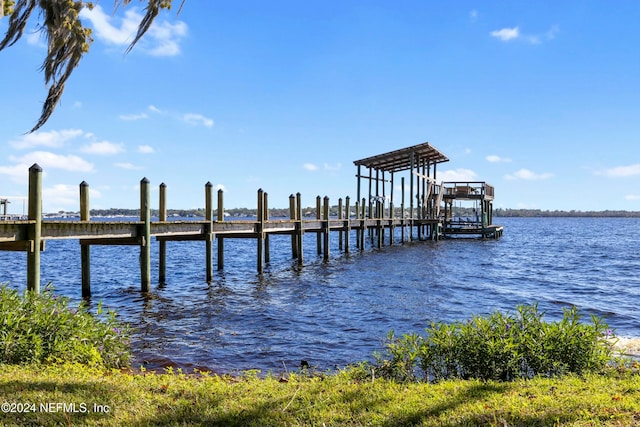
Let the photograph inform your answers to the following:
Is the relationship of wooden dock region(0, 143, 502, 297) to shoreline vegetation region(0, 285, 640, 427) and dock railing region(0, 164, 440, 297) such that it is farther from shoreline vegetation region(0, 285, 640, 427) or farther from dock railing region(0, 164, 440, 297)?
shoreline vegetation region(0, 285, 640, 427)

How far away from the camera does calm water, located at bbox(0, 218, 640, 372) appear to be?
403 inches

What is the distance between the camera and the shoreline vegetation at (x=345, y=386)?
4.87 metres

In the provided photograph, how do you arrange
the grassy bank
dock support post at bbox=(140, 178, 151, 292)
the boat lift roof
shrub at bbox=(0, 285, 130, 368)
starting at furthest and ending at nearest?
the boat lift roof → dock support post at bbox=(140, 178, 151, 292) → shrub at bbox=(0, 285, 130, 368) → the grassy bank

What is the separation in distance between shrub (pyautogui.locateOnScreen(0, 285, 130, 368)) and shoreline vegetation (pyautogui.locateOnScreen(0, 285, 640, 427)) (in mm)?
16

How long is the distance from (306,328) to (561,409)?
7752 mm

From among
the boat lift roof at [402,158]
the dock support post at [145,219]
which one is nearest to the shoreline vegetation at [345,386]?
the dock support post at [145,219]

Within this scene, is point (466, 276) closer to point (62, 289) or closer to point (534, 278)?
point (534, 278)

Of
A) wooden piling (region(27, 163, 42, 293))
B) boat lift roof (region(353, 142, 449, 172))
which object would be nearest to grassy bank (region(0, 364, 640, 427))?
wooden piling (region(27, 163, 42, 293))

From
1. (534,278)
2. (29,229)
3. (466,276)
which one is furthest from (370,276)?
(29,229)

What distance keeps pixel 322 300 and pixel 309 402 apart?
1098 cm

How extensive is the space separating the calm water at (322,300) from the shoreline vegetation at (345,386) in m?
1.95

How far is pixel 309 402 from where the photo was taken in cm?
535

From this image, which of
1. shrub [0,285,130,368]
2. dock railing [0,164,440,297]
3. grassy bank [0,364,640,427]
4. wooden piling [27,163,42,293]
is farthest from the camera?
dock railing [0,164,440,297]

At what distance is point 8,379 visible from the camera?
5699 mm
